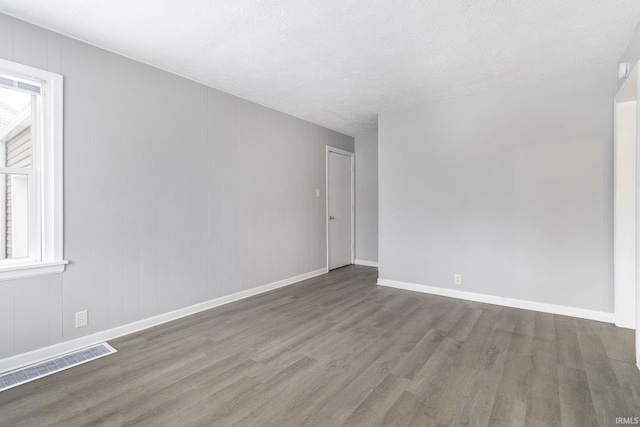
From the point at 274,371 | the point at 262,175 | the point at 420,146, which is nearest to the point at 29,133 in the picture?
the point at 262,175

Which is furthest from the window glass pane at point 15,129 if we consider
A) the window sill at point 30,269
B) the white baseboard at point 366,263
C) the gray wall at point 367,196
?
the white baseboard at point 366,263

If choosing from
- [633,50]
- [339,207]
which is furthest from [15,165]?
[633,50]

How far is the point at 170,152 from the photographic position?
312 centimetres

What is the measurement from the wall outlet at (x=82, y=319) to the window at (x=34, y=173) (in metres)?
0.41

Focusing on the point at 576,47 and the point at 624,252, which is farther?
the point at 624,252

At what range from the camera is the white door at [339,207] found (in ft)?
18.1

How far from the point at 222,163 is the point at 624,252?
4294mm

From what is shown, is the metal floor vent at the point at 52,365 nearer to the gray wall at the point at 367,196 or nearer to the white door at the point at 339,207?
the white door at the point at 339,207

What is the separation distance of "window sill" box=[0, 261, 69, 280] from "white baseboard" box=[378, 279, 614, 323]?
3.72m

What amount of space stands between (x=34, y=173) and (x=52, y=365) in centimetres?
149

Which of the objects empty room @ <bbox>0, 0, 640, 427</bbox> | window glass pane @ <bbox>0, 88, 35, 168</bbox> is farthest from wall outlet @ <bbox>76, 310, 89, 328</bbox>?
window glass pane @ <bbox>0, 88, 35, 168</bbox>

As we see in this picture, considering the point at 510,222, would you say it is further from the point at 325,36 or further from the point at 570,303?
the point at 325,36

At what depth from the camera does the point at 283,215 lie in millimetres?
4512

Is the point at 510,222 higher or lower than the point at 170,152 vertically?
lower
